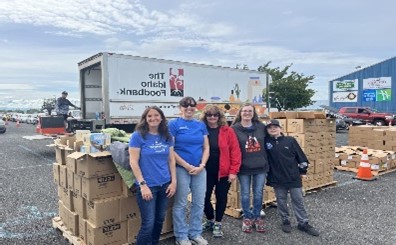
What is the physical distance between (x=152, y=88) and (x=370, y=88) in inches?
1161

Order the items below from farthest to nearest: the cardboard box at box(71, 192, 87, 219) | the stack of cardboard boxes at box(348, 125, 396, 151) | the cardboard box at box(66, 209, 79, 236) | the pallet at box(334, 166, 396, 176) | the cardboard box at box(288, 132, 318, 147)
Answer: the stack of cardboard boxes at box(348, 125, 396, 151), the pallet at box(334, 166, 396, 176), the cardboard box at box(288, 132, 318, 147), the cardboard box at box(66, 209, 79, 236), the cardboard box at box(71, 192, 87, 219)

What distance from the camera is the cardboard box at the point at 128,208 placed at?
408 cm

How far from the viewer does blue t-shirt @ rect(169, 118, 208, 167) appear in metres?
4.02

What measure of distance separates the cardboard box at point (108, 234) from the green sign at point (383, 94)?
114ft

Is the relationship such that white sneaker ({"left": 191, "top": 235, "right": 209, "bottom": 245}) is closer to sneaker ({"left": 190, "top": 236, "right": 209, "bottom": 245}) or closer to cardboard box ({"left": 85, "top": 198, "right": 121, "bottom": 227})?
sneaker ({"left": 190, "top": 236, "right": 209, "bottom": 245})

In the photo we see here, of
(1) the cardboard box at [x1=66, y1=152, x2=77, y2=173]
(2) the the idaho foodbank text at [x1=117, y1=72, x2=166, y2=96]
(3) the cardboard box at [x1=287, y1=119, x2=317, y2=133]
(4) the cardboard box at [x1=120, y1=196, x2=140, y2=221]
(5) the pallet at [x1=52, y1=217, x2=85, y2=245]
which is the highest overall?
(2) the the idaho foodbank text at [x1=117, y1=72, x2=166, y2=96]

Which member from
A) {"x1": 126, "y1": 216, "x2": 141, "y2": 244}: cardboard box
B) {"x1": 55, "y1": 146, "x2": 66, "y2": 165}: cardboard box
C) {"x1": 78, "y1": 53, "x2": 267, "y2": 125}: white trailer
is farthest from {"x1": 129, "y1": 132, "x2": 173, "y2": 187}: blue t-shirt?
{"x1": 78, "y1": 53, "x2": 267, "y2": 125}: white trailer

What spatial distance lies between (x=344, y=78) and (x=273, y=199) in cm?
3481

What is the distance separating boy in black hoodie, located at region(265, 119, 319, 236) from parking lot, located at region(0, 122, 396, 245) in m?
0.23

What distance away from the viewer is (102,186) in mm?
3979

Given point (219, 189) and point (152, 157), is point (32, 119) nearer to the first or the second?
point (219, 189)

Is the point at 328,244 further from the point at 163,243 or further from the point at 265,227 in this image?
the point at 163,243

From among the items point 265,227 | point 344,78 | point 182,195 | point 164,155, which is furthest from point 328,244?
point 344,78

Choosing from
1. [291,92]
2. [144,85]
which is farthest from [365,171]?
[291,92]
